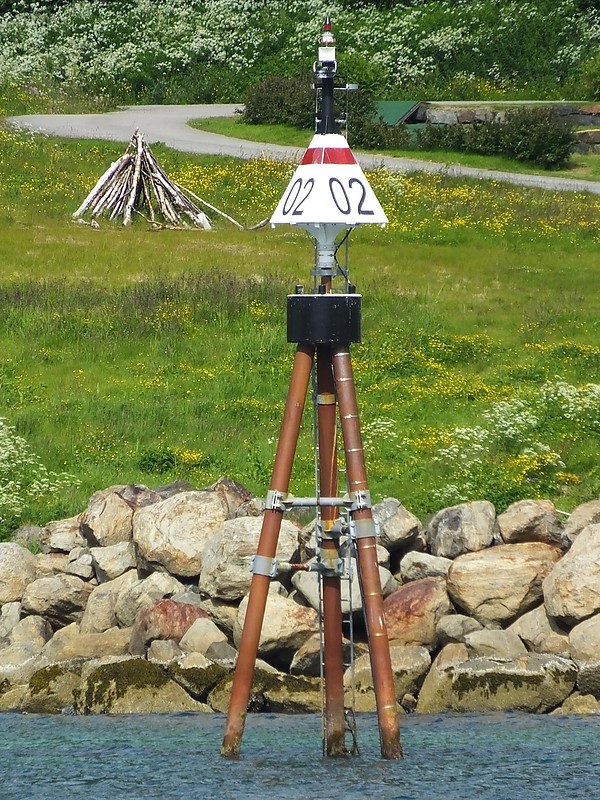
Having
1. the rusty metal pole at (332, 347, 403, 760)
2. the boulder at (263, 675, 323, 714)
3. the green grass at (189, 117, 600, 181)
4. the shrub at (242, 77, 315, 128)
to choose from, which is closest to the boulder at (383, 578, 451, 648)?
the boulder at (263, 675, 323, 714)

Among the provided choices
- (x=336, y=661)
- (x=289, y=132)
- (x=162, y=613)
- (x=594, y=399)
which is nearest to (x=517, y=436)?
(x=594, y=399)

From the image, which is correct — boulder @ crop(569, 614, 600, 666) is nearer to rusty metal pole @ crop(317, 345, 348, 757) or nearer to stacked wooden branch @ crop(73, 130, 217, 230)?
rusty metal pole @ crop(317, 345, 348, 757)

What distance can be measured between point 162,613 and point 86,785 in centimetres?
318

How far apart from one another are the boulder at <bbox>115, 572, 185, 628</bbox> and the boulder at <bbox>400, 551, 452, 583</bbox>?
224cm

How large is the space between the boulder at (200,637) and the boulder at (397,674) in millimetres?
1296

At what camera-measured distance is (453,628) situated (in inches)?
522

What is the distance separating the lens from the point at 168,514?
1473cm

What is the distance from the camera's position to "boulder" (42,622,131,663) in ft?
44.2

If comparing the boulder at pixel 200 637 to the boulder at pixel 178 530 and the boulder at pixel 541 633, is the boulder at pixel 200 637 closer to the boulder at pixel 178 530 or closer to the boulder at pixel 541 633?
the boulder at pixel 178 530

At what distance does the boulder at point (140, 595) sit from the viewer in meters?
13.9

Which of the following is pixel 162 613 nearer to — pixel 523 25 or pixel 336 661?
pixel 336 661

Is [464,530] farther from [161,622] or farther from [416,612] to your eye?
[161,622]

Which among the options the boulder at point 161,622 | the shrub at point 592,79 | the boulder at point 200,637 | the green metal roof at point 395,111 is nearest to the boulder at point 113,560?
the boulder at point 161,622

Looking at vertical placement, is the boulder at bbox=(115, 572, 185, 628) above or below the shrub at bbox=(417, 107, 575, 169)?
below
